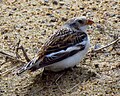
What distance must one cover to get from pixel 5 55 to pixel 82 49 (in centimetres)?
98

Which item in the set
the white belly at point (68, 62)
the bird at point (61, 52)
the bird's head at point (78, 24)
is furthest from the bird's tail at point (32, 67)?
the bird's head at point (78, 24)

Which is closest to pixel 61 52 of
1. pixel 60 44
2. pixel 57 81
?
pixel 60 44

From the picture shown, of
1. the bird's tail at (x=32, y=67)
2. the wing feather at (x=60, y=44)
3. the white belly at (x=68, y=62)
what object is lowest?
the white belly at (x=68, y=62)

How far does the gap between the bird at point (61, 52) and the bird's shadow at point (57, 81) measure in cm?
9

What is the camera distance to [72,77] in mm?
5141

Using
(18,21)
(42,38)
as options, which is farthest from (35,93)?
(18,21)

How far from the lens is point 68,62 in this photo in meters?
5.09

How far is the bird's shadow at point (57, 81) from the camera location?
4.91m

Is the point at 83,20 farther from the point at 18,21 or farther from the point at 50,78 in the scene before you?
the point at 18,21

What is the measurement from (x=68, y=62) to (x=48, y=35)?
107 centimetres

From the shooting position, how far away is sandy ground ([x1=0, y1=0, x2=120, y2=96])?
4.96 metres

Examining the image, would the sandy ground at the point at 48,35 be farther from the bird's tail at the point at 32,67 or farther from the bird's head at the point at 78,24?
the bird's head at the point at 78,24

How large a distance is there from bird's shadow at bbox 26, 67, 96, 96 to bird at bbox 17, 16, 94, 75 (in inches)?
3.6

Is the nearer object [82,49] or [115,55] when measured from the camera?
[82,49]
